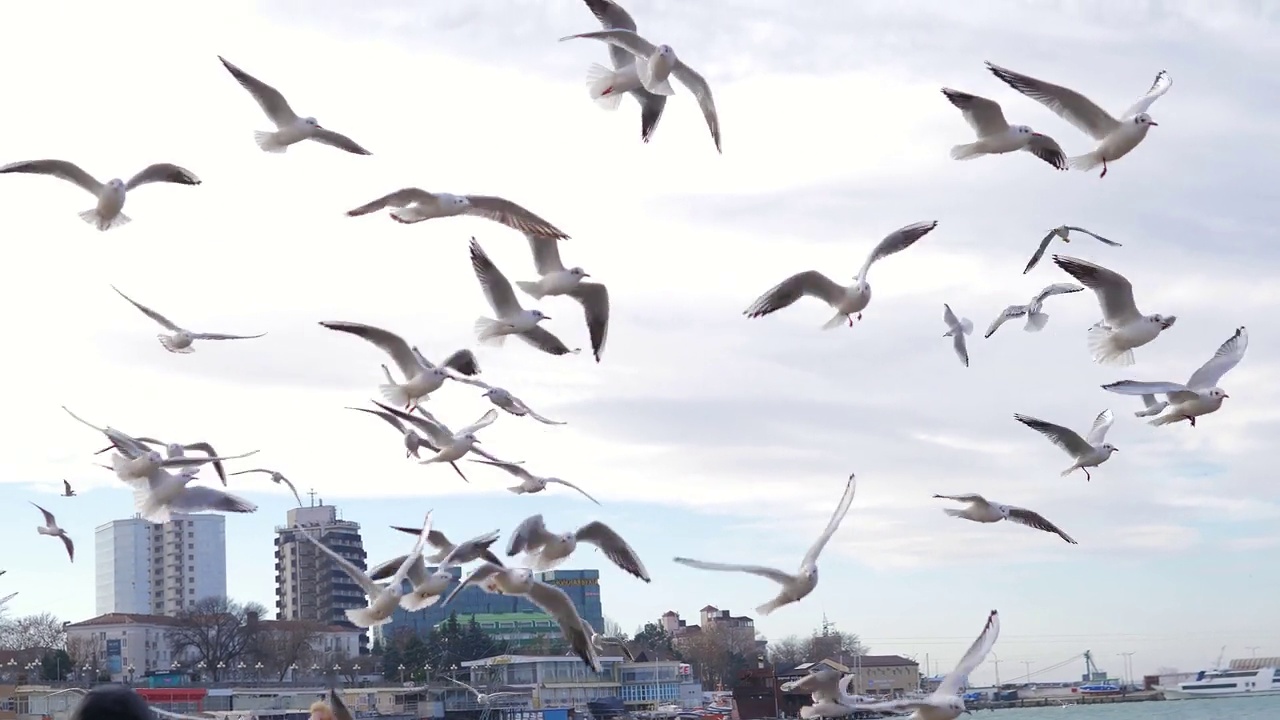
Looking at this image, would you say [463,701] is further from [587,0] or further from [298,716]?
[587,0]


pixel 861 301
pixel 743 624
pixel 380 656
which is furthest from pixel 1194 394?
pixel 743 624

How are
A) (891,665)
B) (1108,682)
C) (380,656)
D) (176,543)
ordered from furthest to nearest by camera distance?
1. (176,543)
2. (1108,682)
3. (891,665)
4. (380,656)

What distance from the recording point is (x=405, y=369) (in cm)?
1883

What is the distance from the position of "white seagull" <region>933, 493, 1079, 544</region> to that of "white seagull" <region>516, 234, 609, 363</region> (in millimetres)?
4477

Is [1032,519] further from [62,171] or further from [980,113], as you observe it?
[62,171]

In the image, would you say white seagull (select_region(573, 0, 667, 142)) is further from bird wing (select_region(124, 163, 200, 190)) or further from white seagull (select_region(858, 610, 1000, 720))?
white seagull (select_region(858, 610, 1000, 720))

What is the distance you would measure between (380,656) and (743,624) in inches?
2227

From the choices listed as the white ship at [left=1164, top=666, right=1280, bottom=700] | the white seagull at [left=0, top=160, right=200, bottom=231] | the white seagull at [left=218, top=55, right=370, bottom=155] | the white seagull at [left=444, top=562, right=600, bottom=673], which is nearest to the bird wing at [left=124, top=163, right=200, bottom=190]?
the white seagull at [left=0, top=160, right=200, bottom=231]

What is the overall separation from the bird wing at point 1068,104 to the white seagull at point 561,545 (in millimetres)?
6283

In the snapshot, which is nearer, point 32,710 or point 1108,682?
point 32,710

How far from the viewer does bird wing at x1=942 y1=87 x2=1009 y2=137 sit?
696 inches

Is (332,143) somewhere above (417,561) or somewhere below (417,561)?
above

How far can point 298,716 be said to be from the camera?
6950cm

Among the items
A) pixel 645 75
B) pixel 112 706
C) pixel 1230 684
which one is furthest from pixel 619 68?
pixel 1230 684
